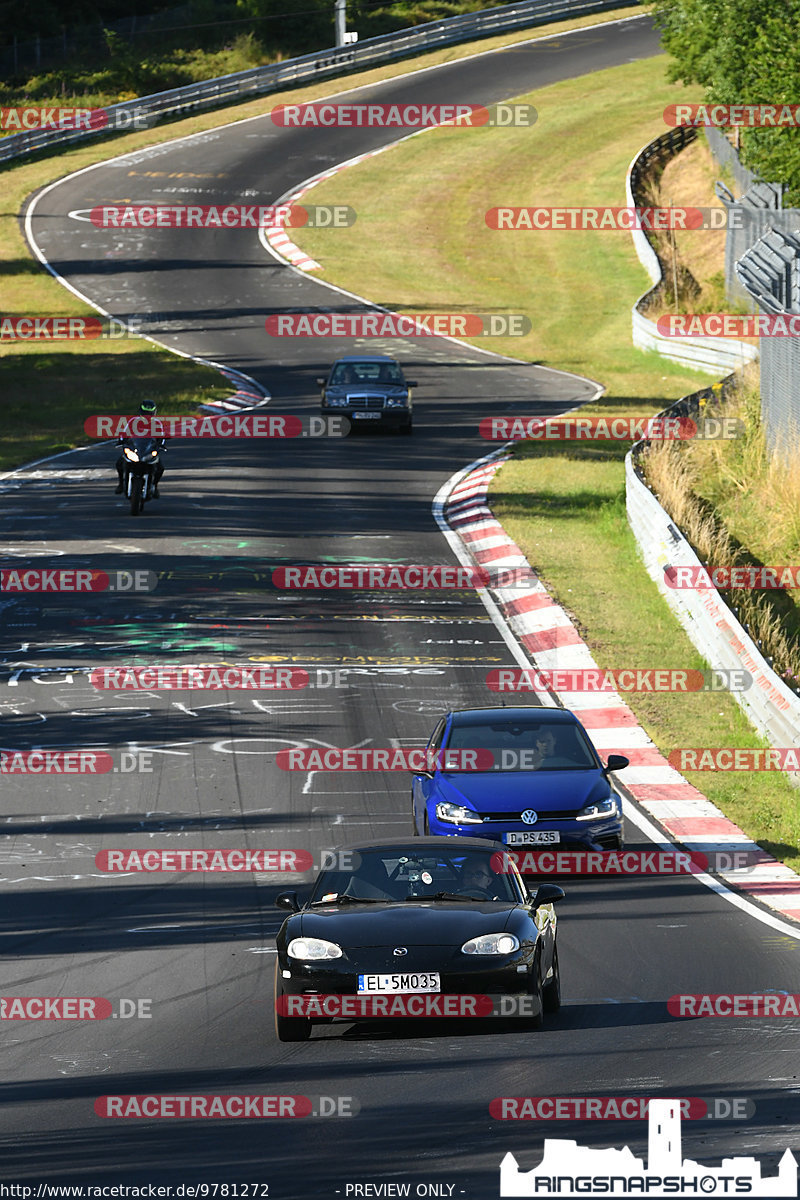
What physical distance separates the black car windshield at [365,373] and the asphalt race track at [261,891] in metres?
1.59

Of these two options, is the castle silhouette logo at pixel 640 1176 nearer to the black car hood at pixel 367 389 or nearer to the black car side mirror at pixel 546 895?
the black car side mirror at pixel 546 895

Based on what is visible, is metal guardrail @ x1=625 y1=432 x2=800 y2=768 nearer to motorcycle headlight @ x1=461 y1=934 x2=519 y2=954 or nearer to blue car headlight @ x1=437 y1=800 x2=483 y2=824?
blue car headlight @ x1=437 y1=800 x2=483 y2=824

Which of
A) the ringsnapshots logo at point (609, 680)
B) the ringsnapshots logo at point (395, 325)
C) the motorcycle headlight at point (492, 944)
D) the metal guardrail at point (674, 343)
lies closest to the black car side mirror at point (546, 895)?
the motorcycle headlight at point (492, 944)

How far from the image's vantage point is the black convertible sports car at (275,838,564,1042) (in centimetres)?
1018

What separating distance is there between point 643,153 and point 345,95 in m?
15.8

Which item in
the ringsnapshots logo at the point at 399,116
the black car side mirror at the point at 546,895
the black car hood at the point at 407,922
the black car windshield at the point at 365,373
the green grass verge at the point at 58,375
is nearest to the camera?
the black car hood at the point at 407,922

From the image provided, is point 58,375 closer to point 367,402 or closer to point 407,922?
point 367,402

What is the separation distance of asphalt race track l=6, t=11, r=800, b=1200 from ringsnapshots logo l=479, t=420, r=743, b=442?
1.21m

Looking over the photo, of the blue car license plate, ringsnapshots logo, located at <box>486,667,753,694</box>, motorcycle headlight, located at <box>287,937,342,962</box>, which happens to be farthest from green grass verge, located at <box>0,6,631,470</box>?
motorcycle headlight, located at <box>287,937,342,962</box>

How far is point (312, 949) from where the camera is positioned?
34.0 ft

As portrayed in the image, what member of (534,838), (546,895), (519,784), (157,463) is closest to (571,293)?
(157,463)

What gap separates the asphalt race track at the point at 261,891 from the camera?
27.5 feet

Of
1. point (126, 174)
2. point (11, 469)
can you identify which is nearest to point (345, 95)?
point (126, 174)

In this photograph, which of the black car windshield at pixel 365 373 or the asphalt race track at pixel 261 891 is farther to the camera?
the black car windshield at pixel 365 373
